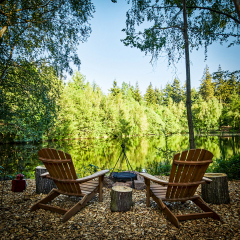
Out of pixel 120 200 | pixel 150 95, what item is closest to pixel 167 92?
pixel 150 95

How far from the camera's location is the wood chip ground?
1.85m

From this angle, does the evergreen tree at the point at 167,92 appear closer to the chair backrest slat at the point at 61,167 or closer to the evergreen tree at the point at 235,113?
the evergreen tree at the point at 235,113

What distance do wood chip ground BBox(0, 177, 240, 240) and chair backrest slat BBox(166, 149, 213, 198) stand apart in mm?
383

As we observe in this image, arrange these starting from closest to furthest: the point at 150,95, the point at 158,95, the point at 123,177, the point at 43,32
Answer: the point at 123,177 → the point at 43,32 → the point at 150,95 → the point at 158,95

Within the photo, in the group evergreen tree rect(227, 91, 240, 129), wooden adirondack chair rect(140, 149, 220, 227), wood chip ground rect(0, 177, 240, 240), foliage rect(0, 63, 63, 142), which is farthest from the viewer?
evergreen tree rect(227, 91, 240, 129)

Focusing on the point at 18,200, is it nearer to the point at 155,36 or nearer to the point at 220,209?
the point at 220,209

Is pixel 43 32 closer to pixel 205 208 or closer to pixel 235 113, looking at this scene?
pixel 205 208

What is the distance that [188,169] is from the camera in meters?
2.12

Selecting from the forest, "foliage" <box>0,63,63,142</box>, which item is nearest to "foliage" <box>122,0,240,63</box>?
the forest

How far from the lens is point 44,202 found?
2465mm

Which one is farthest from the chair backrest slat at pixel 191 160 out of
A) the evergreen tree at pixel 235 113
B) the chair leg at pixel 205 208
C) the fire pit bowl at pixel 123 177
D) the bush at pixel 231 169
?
the evergreen tree at pixel 235 113

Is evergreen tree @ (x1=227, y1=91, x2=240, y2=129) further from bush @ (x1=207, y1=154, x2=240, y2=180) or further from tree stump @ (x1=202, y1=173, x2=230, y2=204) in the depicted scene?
tree stump @ (x1=202, y1=173, x2=230, y2=204)

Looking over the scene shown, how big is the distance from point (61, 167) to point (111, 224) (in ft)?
3.06

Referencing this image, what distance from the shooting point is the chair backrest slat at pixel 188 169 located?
209cm
